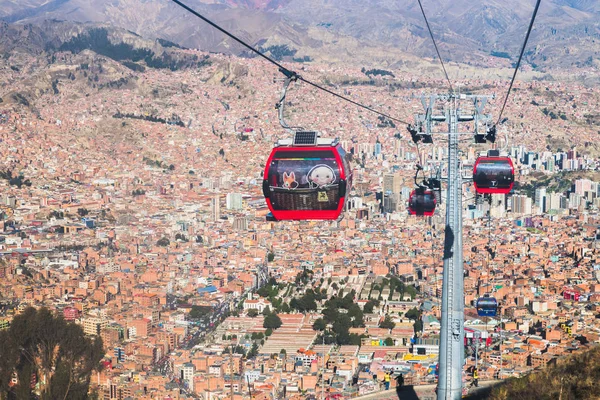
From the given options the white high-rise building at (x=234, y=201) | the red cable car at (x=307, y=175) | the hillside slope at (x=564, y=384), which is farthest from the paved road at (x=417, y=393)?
the white high-rise building at (x=234, y=201)

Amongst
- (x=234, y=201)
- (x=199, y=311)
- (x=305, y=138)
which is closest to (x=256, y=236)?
(x=234, y=201)

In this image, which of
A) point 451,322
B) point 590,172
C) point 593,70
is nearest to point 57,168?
point 590,172

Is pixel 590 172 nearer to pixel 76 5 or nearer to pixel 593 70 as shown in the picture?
pixel 593 70

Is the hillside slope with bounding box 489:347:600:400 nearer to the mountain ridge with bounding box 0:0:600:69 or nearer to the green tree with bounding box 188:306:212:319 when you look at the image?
the green tree with bounding box 188:306:212:319

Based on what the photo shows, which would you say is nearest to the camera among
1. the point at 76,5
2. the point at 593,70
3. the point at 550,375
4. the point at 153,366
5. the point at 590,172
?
the point at 550,375

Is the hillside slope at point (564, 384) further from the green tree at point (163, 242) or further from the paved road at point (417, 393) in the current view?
the green tree at point (163, 242)

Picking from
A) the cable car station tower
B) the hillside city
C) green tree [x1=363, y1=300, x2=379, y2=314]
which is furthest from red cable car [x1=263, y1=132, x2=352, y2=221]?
green tree [x1=363, y1=300, x2=379, y2=314]
